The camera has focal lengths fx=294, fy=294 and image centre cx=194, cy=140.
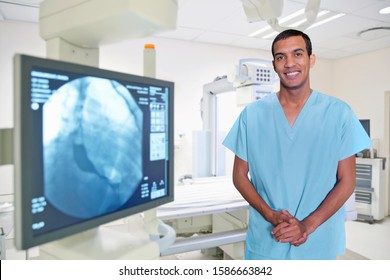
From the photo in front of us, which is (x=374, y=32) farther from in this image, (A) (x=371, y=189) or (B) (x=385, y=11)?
(A) (x=371, y=189)

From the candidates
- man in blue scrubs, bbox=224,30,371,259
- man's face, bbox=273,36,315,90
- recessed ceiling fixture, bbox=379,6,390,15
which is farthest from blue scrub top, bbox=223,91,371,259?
recessed ceiling fixture, bbox=379,6,390,15

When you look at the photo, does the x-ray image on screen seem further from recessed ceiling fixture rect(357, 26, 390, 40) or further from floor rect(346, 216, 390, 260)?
recessed ceiling fixture rect(357, 26, 390, 40)

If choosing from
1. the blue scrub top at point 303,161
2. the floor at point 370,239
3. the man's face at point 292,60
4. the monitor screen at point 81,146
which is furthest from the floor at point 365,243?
the monitor screen at point 81,146

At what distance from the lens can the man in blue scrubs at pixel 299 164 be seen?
97 cm

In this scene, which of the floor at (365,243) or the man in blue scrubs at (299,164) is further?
the floor at (365,243)

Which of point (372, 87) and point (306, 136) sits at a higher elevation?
point (372, 87)

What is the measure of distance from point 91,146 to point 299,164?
73cm

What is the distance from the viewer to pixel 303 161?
1.00 meters

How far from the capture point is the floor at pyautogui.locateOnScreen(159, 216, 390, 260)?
2369 millimetres

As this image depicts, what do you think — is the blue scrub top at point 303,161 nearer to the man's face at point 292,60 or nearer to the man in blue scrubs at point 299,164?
the man in blue scrubs at point 299,164

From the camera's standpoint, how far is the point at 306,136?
3.31 feet

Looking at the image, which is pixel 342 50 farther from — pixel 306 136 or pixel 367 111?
pixel 306 136
